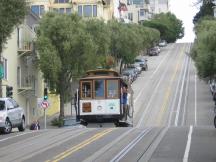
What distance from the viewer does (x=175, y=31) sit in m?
185

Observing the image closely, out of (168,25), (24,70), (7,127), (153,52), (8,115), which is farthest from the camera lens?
(168,25)

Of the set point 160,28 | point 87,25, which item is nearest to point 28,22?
point 87,25

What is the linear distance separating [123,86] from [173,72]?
69485 millimetres

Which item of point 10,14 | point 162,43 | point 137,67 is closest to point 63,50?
point 10,14

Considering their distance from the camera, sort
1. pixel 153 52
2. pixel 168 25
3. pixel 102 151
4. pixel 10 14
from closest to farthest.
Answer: pixel 102 151 < pixel 10 14 < pixel 153 52 < pixel 168 25

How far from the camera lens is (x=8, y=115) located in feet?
99.7

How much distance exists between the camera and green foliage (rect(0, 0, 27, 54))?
27.9 m

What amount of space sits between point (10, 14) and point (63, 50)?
104 feet

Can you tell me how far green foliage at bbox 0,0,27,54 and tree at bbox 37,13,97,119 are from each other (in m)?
29.0

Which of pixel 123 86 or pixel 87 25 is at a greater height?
pixel 87 25

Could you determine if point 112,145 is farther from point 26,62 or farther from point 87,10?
point 87,10

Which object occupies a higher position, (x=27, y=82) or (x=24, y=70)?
(x=24, y=70)

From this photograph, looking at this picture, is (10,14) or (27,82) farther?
(27,82)

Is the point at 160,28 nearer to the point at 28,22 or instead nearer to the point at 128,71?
the point at 128,71
